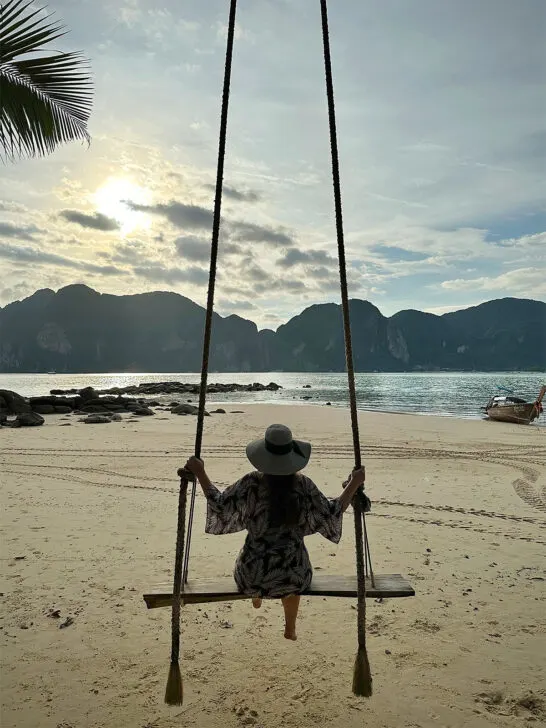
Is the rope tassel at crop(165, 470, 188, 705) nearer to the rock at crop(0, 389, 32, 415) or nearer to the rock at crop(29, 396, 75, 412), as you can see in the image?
the rock at crop(0, 389, 32, 415)

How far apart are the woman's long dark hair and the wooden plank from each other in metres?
0.48

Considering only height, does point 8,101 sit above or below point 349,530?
above

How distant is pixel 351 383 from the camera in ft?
10.6

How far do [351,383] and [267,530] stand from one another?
112 centimetres

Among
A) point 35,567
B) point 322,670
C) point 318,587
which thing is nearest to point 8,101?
point 35,567

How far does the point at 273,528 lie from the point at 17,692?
1890mm

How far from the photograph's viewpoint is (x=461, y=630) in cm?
401

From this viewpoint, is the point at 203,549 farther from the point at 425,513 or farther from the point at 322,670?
the point at 425,513

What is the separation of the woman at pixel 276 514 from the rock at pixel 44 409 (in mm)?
23380

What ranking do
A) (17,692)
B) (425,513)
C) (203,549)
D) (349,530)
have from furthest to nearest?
(425,513), (349,530), (203,549), (17,692)

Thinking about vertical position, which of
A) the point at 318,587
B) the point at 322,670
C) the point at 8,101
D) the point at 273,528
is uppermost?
the point at 8,101

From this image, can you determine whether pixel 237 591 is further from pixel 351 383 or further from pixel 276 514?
pixel 351 383

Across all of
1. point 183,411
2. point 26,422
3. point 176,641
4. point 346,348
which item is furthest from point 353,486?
point 183,411

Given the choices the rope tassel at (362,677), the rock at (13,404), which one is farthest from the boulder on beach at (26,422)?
the rope tassel at (362,677)
